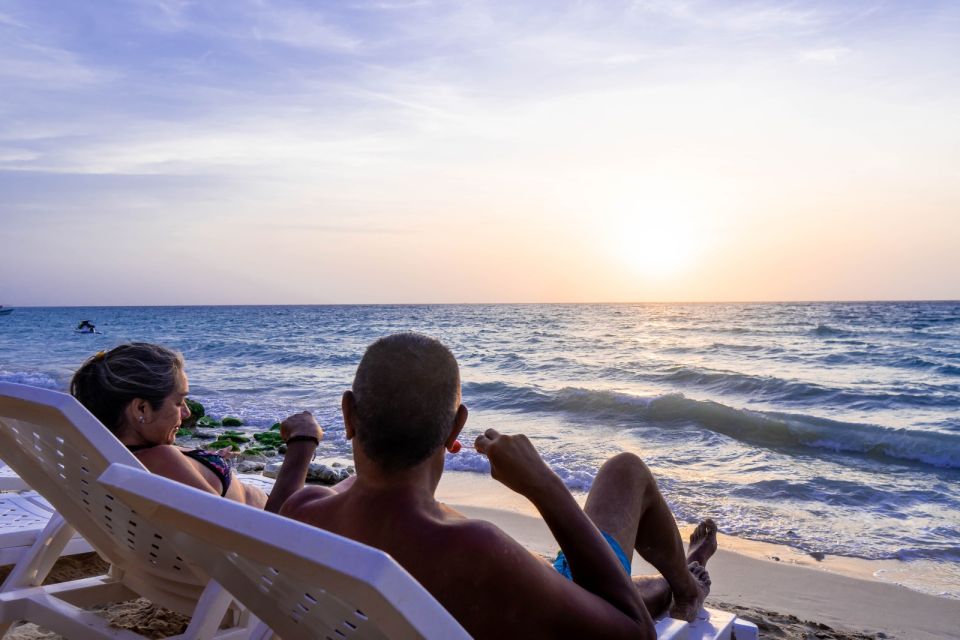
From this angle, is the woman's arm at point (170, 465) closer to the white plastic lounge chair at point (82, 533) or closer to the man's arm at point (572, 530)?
the white plastic lounge chair at point (82, 533)

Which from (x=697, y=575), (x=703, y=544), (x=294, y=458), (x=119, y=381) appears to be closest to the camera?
(x=294, y=458)

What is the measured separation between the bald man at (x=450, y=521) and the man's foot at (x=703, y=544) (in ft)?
5.68

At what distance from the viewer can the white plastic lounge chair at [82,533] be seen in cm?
213

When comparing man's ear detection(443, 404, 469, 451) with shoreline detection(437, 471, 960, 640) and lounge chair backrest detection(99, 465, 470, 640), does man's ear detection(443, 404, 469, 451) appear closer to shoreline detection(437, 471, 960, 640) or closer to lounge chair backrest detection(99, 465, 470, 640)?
lounge chair backrest detection(99, 465, 470, 640)

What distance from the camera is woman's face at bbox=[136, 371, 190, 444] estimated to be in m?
2.86

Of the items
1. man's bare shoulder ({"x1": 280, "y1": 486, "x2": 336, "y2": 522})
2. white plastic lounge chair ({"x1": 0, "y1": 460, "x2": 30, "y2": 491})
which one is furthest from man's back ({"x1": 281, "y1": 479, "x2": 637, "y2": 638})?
white plastic lounge chair ({"x1": 0, "y1": 460, "x2": 30, "y2": 491})

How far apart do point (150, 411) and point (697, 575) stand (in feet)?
7.36

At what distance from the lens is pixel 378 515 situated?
5.77 feet

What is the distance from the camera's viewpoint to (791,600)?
15.9ft

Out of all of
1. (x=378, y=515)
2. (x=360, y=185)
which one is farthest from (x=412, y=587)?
(x=360, y=185)

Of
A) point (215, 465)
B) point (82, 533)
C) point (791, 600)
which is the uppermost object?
point (215, 465)

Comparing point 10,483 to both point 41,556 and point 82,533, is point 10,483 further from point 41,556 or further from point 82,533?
point 82,533

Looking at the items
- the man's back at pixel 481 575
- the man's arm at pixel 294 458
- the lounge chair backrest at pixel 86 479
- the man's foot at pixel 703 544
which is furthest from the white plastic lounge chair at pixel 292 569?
the man's foot at pixel 703 544

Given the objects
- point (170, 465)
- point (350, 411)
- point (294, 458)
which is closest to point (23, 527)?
point (170, 465)
